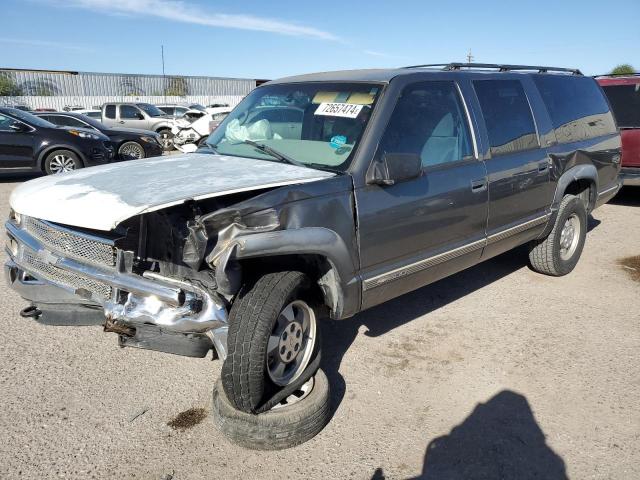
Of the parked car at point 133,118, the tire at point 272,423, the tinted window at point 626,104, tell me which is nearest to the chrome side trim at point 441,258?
the tire at point 272,423

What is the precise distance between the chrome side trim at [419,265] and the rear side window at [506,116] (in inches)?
30.1

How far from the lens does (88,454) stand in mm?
2609

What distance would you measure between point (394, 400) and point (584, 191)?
354 centimetres

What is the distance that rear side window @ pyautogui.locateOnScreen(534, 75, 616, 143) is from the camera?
475cm

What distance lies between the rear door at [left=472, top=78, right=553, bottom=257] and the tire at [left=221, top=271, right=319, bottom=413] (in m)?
1.91

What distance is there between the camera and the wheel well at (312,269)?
9.27ft

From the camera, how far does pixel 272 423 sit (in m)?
2.64

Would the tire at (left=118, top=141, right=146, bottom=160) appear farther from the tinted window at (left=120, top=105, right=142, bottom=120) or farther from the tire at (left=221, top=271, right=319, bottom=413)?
the tire at (left=221, top=271, right=319, bottom=413)

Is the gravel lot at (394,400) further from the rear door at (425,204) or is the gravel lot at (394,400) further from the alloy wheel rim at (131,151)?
the alloy wheel rim at (131,151)

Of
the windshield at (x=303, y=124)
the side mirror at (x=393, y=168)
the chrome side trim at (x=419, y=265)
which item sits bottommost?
the chrome side trim at (x=419, y=265)

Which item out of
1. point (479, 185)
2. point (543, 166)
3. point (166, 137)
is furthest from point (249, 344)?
point (166, 137)

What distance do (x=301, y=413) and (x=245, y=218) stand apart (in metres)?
1.07

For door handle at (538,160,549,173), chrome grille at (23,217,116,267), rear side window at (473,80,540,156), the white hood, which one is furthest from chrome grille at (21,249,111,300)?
door handle at (538,160,549,173)

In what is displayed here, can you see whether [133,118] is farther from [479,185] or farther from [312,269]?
[312,269]
